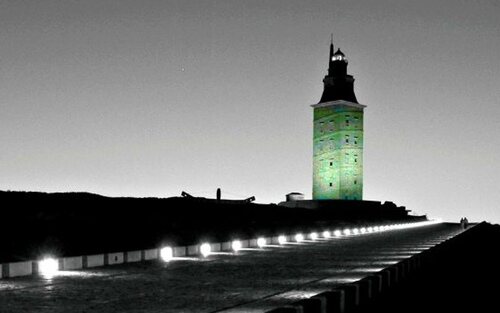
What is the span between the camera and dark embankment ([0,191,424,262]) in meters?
26.3

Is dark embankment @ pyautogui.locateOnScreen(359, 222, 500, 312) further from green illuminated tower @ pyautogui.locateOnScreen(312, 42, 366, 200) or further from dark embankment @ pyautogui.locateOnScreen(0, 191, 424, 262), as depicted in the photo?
green illuminated tower @ pyautogui.locateOnScreen(312, 42, 366, 200)

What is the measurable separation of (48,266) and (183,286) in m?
6.87

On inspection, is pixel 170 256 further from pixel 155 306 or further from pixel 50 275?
pixel 155 306

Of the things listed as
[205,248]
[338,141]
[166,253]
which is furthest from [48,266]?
[338,141]

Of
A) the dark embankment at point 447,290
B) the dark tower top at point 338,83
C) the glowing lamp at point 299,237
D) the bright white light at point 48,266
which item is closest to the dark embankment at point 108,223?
the bright white light at point 48,266

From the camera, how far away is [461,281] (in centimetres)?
1705

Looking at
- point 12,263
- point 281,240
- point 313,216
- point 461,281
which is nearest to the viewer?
point 461,281

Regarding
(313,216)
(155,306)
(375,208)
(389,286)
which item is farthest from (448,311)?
(375,208)

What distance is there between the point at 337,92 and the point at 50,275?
95327 millimetres

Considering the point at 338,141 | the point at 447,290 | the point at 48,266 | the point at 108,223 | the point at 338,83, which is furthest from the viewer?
the point at 338,83

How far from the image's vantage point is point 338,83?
112m

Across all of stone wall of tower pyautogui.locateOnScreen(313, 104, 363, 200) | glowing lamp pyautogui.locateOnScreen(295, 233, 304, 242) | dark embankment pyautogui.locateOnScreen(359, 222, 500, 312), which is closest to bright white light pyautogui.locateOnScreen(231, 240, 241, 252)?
glowing lamp pyautogui.locateOnScreen(295, 233, 304, 242)

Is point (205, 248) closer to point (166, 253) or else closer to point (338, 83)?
point (166, 253)

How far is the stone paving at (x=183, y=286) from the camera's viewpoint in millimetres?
12180
